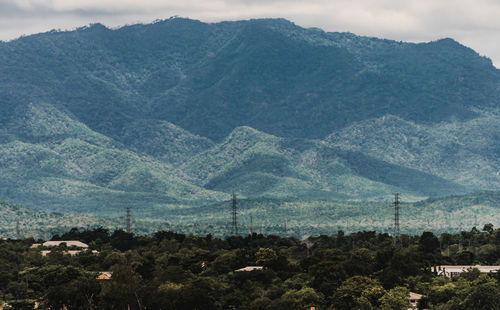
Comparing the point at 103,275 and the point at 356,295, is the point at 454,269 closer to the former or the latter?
the point at 356,295

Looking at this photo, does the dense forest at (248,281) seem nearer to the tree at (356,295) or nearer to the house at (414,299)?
the tree at (356,295)

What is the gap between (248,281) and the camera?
158 meters

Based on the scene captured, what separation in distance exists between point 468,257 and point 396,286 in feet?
115

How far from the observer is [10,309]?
14212cm

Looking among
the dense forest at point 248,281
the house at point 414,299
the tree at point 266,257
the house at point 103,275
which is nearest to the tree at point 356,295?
the dense forest at point 248,281

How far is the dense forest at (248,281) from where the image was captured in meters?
141

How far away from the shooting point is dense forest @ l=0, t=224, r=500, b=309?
140875mm

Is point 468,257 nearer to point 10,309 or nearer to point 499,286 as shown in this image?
point 499,286

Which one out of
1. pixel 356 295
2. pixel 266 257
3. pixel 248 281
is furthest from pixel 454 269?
pixel 248 281

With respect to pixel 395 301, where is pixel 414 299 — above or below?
below

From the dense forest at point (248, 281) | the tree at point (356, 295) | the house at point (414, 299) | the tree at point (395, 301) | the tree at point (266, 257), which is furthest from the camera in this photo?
the tree at point (266, 257)

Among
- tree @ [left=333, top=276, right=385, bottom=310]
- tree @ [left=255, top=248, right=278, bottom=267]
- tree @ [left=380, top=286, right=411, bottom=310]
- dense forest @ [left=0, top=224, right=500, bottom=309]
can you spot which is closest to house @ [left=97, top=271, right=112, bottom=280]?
dense forest @ [left=0, top=224, right=500, bottom=309]

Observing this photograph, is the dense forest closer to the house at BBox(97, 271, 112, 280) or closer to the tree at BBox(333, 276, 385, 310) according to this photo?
the tree at BBox(333, 276, 385, 310)

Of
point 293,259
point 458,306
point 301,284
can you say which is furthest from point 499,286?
point 293,259
